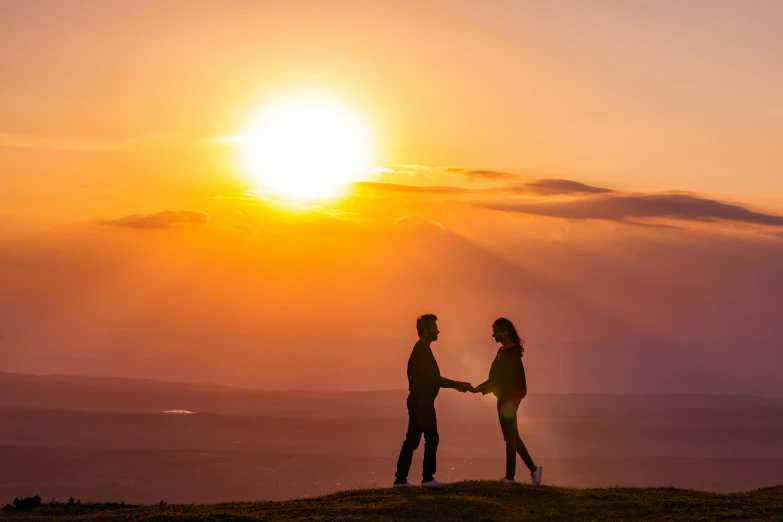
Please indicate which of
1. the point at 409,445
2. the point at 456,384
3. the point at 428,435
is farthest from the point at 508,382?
the point at 409,445

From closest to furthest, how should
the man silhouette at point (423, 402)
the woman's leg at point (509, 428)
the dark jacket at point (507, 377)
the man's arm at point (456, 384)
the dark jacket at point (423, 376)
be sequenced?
the woman's leg at point (509, 428) < the man silhouette at point (423, 402) < the dark jacket at point (507, 377) < the dark jacket at point (423, 376) < the man's arm at point (456, 384)

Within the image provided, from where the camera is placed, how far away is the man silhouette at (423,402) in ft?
82.4

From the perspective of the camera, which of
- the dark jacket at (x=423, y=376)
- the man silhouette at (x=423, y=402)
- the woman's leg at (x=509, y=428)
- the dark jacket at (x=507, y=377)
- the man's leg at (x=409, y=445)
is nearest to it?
the woman's leg at (x=509, y=428)

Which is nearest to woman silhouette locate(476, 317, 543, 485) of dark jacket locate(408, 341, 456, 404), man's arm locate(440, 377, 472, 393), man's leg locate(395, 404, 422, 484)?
man's arm locate(440, 377, 472, 393)

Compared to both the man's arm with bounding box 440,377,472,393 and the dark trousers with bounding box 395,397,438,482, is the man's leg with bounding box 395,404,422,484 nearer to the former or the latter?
the dark trousers with bounding box 395,397,438,482

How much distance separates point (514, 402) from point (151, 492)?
178 meters

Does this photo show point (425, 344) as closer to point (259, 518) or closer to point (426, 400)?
point (426, 400)

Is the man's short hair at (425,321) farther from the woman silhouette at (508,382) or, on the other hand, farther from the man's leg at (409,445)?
the man's leg at (409,445)

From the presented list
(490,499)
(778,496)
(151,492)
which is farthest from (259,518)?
(151,492)

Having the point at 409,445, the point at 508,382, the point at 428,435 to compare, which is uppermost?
the point at 508,382

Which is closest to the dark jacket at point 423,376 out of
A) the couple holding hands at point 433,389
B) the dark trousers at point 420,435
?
the couple holding hands at point 433,389

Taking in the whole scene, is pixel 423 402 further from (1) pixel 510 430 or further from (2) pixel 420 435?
(1) pixel 510 430

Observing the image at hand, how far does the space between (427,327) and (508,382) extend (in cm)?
243

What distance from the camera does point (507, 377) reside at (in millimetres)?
25359
